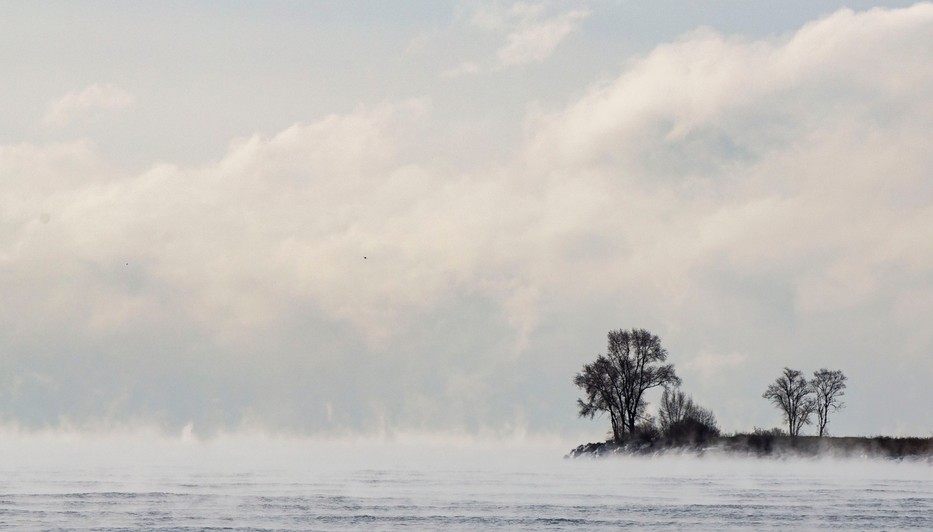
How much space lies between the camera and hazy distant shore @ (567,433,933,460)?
97375 millimetres

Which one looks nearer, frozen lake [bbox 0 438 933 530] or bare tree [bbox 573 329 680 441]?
frozen lake [bbox 0 438 933 530]

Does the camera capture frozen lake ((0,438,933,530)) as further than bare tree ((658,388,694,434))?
No

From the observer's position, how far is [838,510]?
5106 centimetres

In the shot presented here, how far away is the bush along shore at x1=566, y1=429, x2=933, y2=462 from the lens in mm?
97500

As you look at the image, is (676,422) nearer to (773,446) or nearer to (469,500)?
(773,446)

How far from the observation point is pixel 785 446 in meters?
104

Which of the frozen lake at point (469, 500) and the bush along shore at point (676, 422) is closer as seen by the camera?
the frozen lake at point (469, 500)

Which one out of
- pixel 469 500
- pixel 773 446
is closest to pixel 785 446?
pixel 773 446

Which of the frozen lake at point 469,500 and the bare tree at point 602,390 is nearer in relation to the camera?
the frozen lake at point 469,500

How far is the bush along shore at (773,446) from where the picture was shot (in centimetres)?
9750

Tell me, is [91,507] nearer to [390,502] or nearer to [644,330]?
[390,502]

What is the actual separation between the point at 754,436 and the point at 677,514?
58624 mm

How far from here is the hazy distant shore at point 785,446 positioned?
97.4 metres

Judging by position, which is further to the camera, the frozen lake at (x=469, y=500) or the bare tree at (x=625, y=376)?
the bare tree at (x=625, y=376)
